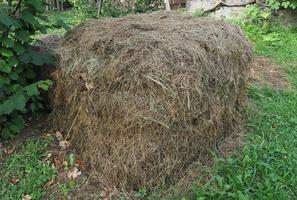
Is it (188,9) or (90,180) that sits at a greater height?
(188,9)

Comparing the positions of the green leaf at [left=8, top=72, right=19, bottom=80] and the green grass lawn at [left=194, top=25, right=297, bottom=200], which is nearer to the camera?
the green grass lawn at [left=194, top=25, right=297, bottom=200]

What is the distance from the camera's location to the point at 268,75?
487 cm

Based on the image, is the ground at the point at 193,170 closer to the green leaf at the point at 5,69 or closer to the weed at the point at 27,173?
the weed at the point at 27,173

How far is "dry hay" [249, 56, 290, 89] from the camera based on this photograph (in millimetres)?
4602

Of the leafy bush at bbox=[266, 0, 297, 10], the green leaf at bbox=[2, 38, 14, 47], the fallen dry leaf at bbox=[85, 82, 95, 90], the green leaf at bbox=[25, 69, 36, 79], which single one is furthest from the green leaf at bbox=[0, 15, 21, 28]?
the leafy bush at bbox=[266, 0, 297, 10]

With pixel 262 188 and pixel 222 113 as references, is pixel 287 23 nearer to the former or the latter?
pixel 222 113

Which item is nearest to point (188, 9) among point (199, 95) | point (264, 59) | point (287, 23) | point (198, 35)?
point (287, 23)

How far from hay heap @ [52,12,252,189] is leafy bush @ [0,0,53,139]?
0.25 m

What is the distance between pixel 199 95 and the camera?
2639mm

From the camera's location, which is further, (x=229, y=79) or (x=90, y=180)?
(x=229, y=79)

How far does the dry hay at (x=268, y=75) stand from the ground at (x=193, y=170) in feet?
3.11

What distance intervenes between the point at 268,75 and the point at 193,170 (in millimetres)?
2560

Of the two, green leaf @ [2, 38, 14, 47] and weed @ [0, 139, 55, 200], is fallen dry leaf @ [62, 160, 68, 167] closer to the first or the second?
weed @ [0, 139, 55, 200]

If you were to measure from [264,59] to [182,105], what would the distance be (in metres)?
3.33
